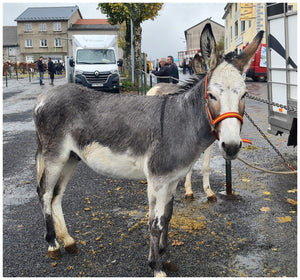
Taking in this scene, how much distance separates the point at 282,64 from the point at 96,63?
1604 centimetres

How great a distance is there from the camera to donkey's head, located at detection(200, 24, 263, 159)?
281 cm

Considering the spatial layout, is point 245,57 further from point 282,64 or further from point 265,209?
point 282,64

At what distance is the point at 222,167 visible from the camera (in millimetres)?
7469

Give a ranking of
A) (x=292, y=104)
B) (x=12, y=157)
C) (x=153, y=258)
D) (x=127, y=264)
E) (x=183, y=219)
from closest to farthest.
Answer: (x=153, y=258)
(x=127, y=264)
(x=183, y=219)
(x=292, y=104)
(x=12, y=157)

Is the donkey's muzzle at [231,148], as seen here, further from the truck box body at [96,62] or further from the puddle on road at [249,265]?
the truck box body at [96,62]

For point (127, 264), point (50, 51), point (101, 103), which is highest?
point (50, 51)

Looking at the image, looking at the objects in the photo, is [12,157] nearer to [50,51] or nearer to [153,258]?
[153,258]

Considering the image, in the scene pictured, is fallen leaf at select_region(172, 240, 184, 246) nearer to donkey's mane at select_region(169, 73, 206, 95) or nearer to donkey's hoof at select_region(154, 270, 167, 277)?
donkey's hoof at select_region(154, 270, 167, 277)

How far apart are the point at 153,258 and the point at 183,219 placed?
1452mm

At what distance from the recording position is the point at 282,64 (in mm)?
6773

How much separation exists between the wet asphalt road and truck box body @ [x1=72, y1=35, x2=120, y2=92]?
13.5 meters

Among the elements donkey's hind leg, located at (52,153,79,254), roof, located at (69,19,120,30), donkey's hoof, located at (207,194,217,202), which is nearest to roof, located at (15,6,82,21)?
roof, located at (69,19,120,30)

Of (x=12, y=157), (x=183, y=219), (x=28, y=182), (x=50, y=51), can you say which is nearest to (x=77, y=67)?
(x=12, y=157)

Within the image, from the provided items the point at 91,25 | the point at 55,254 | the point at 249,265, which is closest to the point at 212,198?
the point at 249,265
